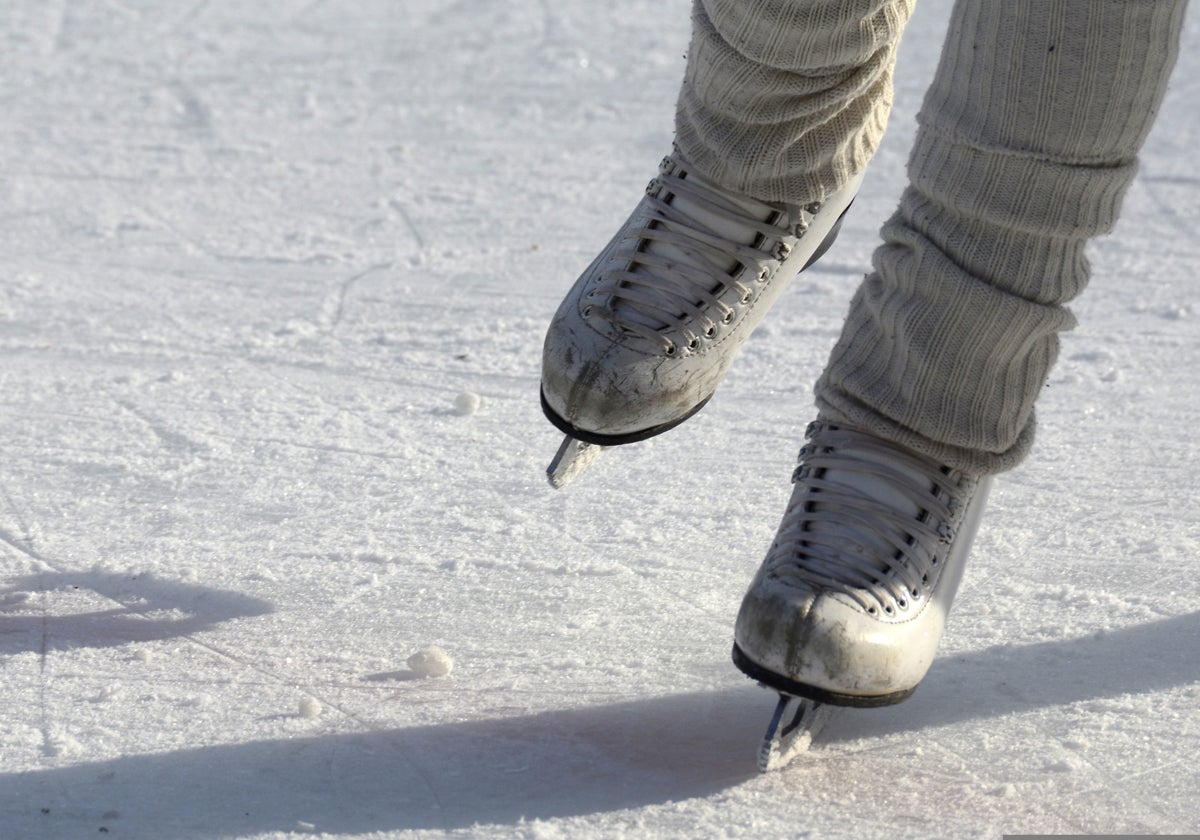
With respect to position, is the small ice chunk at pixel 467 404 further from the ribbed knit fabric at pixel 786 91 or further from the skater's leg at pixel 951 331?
the skater's leg at pixel 951 331

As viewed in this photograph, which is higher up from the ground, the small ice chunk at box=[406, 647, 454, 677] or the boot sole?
the boot sole

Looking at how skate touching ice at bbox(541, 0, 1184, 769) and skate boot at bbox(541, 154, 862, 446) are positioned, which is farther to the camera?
skate boot at bbox(541, 154, 862, 446)

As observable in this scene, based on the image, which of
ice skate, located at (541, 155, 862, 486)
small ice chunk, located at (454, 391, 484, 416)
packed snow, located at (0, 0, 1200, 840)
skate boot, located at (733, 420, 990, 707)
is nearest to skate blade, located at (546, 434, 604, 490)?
ice skate, located at (541, 155, 862, 486)

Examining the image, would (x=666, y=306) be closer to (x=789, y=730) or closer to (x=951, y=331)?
(x=951, y=331)

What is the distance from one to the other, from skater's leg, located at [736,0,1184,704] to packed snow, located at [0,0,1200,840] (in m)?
0.13

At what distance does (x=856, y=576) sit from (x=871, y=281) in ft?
0.86

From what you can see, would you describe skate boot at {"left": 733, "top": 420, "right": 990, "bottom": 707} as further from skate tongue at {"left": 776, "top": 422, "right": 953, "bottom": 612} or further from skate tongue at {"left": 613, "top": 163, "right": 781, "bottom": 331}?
skate tongue at {"left": 613, "top": 163, "right": 781, "bottom": 331}

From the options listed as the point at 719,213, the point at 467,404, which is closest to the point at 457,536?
the point at 467,404

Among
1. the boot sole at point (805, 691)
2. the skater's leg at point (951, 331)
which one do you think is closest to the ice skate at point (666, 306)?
the skater's leg at point (951, 331)

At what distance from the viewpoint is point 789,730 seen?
113 cm

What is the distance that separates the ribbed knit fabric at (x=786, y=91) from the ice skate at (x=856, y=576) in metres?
0.25

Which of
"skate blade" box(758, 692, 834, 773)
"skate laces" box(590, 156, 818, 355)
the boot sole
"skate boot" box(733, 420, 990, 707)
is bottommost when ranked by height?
"skate blade" box(758, 692, 834, 773)

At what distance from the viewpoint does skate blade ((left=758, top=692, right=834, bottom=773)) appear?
109 centimetres

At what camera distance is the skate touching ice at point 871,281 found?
1.07 meters
